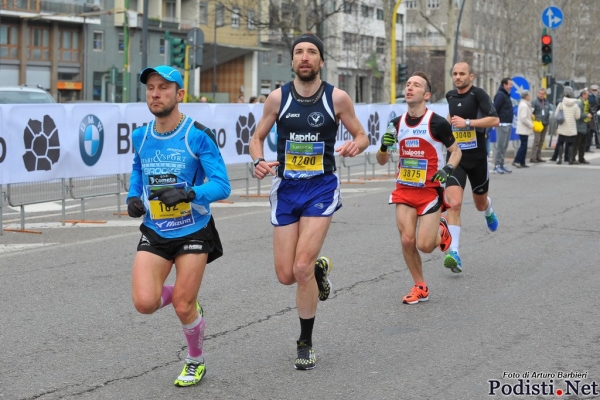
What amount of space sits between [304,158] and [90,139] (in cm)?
736

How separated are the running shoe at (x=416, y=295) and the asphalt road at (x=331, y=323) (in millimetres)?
107

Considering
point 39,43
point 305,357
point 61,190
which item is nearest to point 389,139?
point 305,357

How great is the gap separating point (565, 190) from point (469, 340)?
11744mm

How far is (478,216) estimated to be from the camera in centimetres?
1378

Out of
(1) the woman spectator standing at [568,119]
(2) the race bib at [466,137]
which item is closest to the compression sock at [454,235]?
(2) the race bib at [466,137]

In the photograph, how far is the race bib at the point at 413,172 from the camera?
809cm

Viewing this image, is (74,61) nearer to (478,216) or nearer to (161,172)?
(478,216)

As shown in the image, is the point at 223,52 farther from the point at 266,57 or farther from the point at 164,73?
the point at 164,73

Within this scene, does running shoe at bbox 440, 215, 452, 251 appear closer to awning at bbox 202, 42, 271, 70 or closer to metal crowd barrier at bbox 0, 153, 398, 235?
metal crowd barrier at bbox 0, 153, 398, 235

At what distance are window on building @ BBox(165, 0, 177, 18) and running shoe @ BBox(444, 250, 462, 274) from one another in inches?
2453

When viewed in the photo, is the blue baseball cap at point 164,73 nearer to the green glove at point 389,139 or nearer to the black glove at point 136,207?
the black glove at point 136,207

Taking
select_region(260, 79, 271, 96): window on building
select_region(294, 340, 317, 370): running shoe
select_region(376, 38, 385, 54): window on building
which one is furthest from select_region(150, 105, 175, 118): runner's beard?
select_region(376, 38, 385, 54): window on building

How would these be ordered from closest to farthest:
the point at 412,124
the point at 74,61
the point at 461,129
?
1. the point at 412,124
2. the point at 461,129
3. the point at 74,61

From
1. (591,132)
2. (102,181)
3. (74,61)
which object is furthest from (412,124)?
(74,61)
